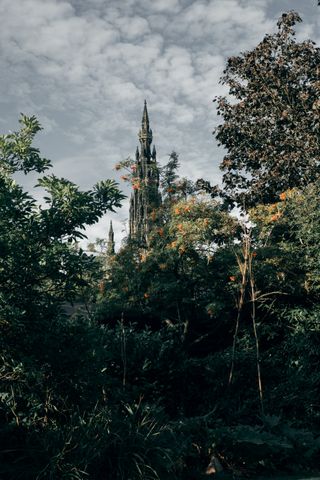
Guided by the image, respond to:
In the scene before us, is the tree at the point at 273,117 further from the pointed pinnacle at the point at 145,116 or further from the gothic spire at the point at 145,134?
the pointed pinnacle at the point at 145,116

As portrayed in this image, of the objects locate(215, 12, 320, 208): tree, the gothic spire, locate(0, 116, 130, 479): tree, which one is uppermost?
the gothic spire

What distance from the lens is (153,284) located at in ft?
41.7

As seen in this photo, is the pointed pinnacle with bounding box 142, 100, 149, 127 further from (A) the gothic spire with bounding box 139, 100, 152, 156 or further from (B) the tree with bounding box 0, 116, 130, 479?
(B) the tree with bounding box 0, 116, 130, 479

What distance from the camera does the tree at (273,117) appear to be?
A: 1606 cm

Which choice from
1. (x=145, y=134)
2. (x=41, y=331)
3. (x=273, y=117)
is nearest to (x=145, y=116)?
(x=145, y=134)

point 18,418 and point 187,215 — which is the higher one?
point 187,215

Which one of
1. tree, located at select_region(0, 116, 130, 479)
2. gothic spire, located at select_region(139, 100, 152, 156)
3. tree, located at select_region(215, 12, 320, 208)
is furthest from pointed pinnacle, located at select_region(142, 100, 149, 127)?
tree, located at select_region(0, 116, 130, 479)

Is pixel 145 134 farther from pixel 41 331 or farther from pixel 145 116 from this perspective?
pixel 41 331

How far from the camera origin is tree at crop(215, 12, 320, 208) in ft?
52.7

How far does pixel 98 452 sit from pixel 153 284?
743cm

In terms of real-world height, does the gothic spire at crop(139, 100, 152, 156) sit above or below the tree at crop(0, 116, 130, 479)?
above

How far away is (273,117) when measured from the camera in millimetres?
16969

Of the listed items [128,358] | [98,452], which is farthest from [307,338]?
[98,452]

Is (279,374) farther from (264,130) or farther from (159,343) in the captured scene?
(264,130)
